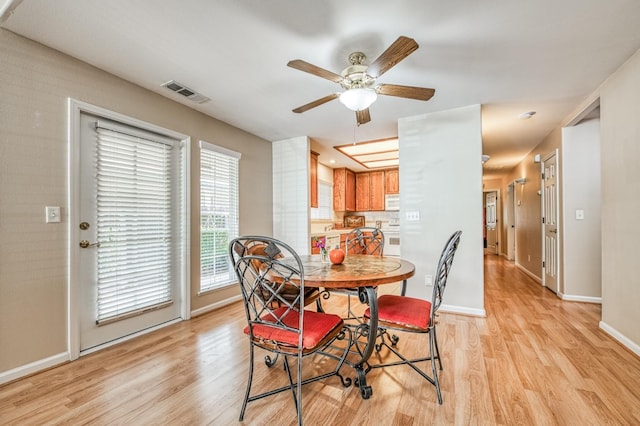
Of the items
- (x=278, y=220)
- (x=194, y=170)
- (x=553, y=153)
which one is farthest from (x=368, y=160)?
(x=194, y=170)

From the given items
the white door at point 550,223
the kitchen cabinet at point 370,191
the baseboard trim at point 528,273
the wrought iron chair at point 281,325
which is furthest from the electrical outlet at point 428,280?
the kitchen cabinet at point 370,191

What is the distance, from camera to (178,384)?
1838 millimetres

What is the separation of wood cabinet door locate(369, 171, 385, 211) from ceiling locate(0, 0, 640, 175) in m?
3.74

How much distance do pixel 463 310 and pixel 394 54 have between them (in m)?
2.77

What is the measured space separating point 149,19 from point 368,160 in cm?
453

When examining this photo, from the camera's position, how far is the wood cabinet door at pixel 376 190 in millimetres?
6766

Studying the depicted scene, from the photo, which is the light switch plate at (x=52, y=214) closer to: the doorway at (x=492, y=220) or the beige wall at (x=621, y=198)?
the beige wall at (x=621, y=198)

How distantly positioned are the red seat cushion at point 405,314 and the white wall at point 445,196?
1.45m

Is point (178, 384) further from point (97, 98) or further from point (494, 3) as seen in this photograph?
point (494, 3)

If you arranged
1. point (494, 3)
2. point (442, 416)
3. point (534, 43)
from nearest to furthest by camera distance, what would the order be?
point (442, 416) < point (494, 3) < point (534, 43)

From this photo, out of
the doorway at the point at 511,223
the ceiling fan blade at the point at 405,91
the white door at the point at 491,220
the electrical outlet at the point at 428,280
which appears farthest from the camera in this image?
the white door at the point at 491,220

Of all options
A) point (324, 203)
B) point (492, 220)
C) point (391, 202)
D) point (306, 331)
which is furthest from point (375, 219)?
point (306, 331)

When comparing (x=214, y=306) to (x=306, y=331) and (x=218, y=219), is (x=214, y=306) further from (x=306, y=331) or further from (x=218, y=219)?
(x=306, y=331)

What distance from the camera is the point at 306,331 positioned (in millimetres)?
1533
